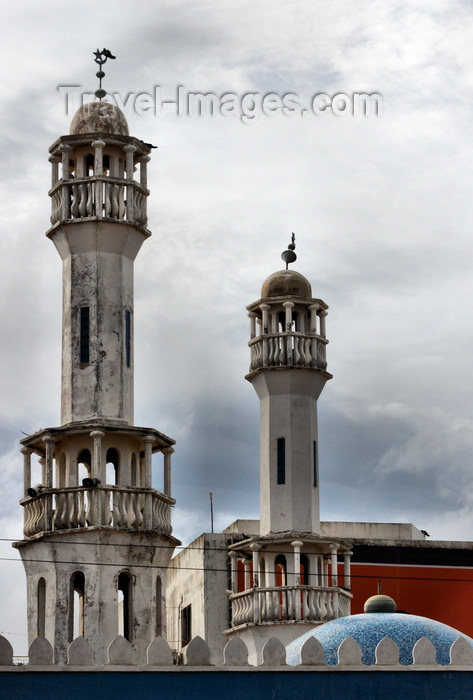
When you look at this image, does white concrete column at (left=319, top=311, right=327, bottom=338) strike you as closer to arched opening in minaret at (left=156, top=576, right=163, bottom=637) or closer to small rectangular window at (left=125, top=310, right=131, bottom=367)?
small rectangular window at (left=125, top=310, right=131, bottom=367)

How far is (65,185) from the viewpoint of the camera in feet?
112

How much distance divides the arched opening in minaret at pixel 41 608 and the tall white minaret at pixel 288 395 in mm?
8992

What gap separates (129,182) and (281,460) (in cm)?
935

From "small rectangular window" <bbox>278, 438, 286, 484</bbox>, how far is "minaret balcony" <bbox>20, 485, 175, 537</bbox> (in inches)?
319

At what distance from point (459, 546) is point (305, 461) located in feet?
28.4

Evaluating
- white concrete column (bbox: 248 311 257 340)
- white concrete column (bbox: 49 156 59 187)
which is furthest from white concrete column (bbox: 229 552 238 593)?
white concrete column (bbox: 49 156 59 187)

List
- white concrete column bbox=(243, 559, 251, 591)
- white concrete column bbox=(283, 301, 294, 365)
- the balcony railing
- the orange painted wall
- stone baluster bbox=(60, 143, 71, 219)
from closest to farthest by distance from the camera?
stone baluster bbox=(60, 143, 71, 219), the balcony railing, white concrete column bbox=(283, 301, 294, 365), white concrete column bbox=(243, 559, 251, 591), the orange painted wall

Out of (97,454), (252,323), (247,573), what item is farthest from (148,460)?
(252,323)

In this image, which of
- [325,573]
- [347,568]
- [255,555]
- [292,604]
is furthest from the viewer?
[347,568]

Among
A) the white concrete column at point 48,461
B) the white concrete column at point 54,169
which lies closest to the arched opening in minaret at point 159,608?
the white concrete column at point 48,461

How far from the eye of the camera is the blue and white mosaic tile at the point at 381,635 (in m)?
25.5

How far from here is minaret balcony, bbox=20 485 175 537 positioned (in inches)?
1241

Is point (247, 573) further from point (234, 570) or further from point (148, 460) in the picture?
point (148, 460)

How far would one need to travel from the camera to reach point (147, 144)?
114 ft
